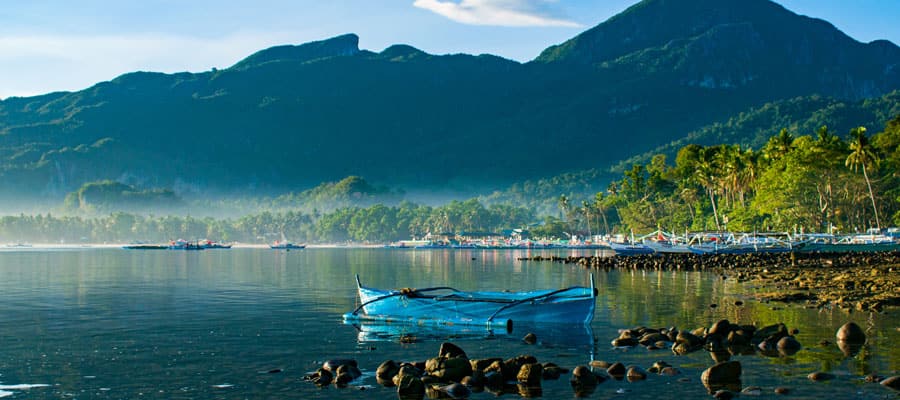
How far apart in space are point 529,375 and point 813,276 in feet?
155

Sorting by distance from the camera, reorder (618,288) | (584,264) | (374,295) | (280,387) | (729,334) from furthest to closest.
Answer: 1. (584,264)
2. (618,288)
3. (374,295)
4. (729,334)
5. (280,387)

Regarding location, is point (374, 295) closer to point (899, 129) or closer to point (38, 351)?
point (38, 351)

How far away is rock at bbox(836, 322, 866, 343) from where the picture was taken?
31734 mm

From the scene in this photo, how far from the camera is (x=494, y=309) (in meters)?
38.4

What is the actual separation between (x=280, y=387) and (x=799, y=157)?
118 meters

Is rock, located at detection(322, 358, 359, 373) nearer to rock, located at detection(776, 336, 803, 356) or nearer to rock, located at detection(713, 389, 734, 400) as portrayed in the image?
rock, located at detection(713, 389, 734, 400)

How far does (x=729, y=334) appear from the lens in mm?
31953

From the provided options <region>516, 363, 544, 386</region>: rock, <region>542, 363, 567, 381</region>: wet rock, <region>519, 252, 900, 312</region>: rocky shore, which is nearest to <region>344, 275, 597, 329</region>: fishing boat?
<region>542, 363, 567, 381</region>: wet rock

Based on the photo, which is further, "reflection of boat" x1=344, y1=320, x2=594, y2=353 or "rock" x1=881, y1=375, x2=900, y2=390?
"reflection of boat" x1=344, y1=320, x2=594, y2=353

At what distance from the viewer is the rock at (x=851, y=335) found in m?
31.7

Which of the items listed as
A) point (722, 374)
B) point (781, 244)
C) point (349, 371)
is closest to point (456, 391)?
point (349, 371)

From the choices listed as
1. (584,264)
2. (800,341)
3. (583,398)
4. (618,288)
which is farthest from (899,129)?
(583,398)

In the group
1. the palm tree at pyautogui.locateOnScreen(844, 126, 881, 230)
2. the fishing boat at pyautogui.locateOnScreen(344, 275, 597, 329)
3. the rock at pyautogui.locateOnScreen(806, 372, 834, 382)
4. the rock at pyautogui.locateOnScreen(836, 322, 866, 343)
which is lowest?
the rock at pyautogui.locateOnScreen(806, 372, 834, 382)

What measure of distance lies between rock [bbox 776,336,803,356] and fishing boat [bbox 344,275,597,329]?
849cm
